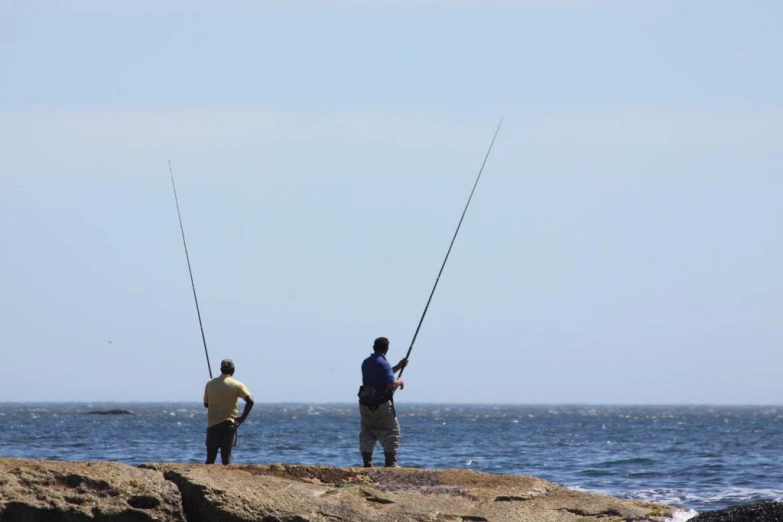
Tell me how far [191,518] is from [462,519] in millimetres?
2038

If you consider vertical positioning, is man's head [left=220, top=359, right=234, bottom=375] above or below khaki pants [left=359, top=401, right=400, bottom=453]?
above

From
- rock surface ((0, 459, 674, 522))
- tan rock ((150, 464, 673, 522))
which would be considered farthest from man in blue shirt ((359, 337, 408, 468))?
rock surface ((0, 459, 674, 522))

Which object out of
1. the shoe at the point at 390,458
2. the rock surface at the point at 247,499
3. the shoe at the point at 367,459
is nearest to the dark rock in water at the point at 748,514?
the rock surface at the point at 247,499

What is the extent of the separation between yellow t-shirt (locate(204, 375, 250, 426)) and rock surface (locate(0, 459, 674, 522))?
3.28ft

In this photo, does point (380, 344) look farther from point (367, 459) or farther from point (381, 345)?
point (367, 459)

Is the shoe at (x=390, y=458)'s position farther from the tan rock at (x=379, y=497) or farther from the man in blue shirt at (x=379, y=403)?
the tan rock at (x=379, y=497)

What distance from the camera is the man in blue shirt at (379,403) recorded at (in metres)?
12.0

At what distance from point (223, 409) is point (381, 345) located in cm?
180

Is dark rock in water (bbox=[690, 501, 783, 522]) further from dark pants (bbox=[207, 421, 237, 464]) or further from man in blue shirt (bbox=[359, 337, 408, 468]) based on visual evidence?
dark pants (bbox=[207, 421, 237, 464])

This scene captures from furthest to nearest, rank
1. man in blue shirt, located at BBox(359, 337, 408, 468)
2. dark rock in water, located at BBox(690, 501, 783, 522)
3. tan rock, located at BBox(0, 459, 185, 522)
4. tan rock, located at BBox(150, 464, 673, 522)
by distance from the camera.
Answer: man in blue shirt, located at BBox(359, 337, 408, 468) < dark rock in water, located at BBox(690, 501, 783, 522) < tan rock, located at BBox(150, 464, 673, 522) < tan rock, located at BBox(0, 459, 185, 522)

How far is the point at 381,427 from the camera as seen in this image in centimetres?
1209

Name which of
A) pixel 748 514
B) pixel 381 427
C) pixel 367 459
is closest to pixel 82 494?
pixel 367 459

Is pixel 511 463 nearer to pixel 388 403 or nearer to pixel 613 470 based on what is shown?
pixel 613 470

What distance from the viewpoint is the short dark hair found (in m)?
12.1
